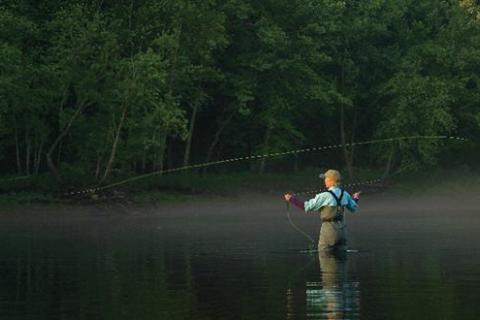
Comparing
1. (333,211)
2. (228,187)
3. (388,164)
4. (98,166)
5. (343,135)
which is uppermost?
(343,135)

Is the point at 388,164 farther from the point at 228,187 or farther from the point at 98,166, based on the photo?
the point at 98,166

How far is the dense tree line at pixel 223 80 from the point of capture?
135 feet

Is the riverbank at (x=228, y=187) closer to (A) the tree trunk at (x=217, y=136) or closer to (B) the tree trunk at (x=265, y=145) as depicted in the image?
(B) the tree trunk at (x=265, y=145)

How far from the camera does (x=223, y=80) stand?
52.0 m

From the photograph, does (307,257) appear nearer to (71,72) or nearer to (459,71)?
(71,72)

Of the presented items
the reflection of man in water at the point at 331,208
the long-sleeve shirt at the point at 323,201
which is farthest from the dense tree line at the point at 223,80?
the long-sleeve shirt at the point at 323,201

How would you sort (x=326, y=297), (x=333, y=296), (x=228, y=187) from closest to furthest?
(x=326, y=297) < (x=333, y=296) < (x=228, y=187)

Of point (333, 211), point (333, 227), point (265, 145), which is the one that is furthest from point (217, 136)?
point (333, 211)

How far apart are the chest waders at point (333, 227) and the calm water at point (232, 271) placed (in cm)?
37

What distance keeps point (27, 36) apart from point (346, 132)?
74.9 ft

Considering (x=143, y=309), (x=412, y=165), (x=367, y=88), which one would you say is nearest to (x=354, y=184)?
(x=412, y=165)

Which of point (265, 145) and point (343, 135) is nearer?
point (265, 145)

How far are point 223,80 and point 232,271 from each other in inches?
Result: 1284

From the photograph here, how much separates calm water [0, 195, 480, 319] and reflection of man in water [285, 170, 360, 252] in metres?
0.41
